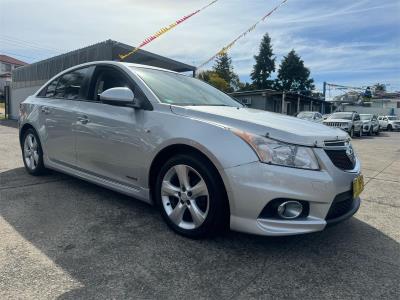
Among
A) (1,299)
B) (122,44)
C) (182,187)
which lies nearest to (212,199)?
(182,187)

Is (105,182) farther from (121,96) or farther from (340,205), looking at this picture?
(340,205)

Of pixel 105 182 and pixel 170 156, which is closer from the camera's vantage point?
pixel 170 156

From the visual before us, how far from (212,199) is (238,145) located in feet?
1.53

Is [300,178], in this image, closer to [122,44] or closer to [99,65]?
[99,65]

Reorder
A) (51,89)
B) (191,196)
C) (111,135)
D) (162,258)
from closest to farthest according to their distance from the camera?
(162,258)
(191,196)
(111,135)
(51,89)

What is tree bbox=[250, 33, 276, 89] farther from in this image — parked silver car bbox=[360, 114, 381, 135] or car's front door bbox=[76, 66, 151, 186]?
car's front door bbox=[76, 66, 151, 186]

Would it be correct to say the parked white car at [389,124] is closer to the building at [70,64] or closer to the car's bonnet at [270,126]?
the building at [70,64]

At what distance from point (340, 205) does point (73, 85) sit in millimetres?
3312

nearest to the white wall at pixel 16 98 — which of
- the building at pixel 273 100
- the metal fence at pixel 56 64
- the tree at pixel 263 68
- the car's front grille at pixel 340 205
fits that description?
the metal fence at pixel 56 64

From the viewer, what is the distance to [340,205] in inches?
111

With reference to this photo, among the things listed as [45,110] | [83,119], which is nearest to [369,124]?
[45,110]

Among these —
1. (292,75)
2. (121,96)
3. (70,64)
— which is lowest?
(121,96)

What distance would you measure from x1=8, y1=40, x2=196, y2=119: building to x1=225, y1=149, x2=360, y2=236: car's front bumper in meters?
13.4

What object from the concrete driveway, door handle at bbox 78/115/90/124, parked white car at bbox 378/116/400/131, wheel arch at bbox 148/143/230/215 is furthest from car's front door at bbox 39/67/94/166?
parked white car at bbox 378/116/400/131
